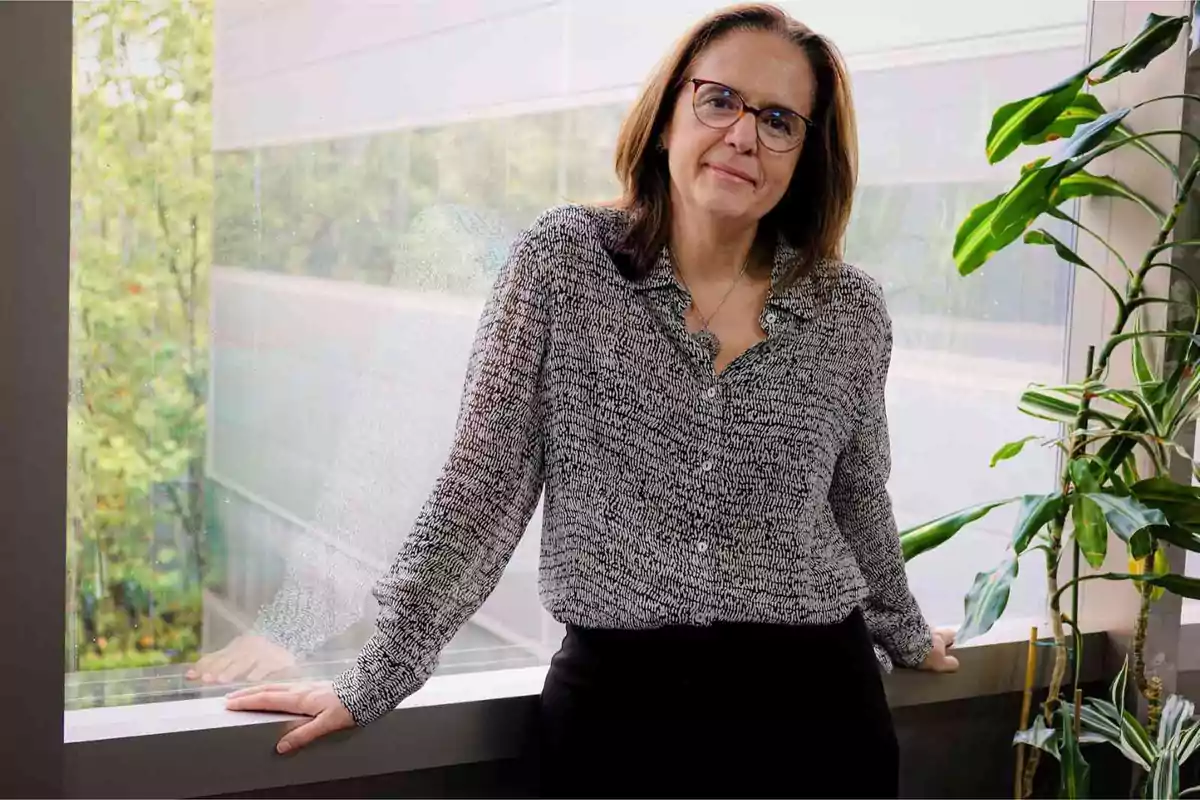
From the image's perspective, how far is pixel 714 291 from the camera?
1.66m

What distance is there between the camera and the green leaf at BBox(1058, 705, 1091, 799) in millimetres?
1927

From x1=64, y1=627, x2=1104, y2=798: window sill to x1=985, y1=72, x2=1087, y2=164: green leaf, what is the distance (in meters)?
1.12

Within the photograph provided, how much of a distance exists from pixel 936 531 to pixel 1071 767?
0.44 metres

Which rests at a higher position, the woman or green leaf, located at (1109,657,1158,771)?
the woman

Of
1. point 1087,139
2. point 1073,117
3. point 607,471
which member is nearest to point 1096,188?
point 1073,117

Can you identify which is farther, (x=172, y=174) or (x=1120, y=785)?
(x=1120, y=785)

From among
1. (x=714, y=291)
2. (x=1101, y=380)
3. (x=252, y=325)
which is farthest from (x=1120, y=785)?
(x=252, y=325)

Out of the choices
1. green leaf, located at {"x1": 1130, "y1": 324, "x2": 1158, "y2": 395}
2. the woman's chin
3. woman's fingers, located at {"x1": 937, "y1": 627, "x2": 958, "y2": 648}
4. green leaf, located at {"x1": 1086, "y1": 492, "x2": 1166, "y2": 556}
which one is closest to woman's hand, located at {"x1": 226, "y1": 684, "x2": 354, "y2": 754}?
the woman's chin

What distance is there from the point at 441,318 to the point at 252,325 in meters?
0.27

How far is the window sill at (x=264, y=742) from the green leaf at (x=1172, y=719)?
40.2 inches

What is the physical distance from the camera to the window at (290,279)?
1505mm

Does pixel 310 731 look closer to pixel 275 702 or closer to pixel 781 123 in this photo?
pixel 275 702

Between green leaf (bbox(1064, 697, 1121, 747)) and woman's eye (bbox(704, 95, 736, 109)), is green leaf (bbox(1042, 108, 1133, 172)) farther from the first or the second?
green leaf (bbox(1064, 697, 1121, 747))

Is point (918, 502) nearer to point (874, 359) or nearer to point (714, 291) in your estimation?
point (874, 359)
